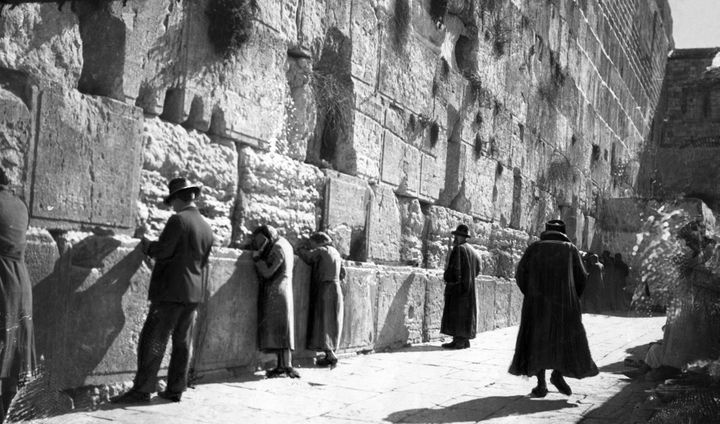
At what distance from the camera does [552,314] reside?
269 inches

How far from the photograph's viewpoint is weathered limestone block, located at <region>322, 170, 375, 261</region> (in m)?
8.11

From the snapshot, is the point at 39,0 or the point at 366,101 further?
the point at 366,101

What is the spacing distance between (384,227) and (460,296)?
136cm

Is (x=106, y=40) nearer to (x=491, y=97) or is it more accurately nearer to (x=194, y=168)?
(x=194, y=168)

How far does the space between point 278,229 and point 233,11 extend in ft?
5.95

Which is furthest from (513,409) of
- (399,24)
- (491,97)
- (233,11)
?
(491,97)

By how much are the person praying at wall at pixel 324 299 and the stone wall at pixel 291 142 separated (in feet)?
0.58

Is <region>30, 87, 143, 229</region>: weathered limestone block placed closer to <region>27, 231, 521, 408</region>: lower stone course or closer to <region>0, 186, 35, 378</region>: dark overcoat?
<region>27, 231, 521, 408</region>: lower stone course

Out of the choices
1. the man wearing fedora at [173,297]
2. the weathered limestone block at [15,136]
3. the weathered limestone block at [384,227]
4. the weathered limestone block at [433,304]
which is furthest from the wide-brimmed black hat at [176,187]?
the weathered limestone block at [433,304]

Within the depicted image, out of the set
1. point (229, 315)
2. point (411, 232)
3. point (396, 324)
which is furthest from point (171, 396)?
point (411, 232)

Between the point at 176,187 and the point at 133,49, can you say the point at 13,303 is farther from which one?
the point at 133,49

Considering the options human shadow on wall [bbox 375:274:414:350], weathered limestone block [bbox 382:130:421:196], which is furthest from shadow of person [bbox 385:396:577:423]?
weathered limestone block [bbox 382:130:421:196]

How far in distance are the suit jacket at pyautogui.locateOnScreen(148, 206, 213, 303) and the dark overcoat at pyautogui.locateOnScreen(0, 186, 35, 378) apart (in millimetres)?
1196

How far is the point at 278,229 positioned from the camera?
24.3ft
